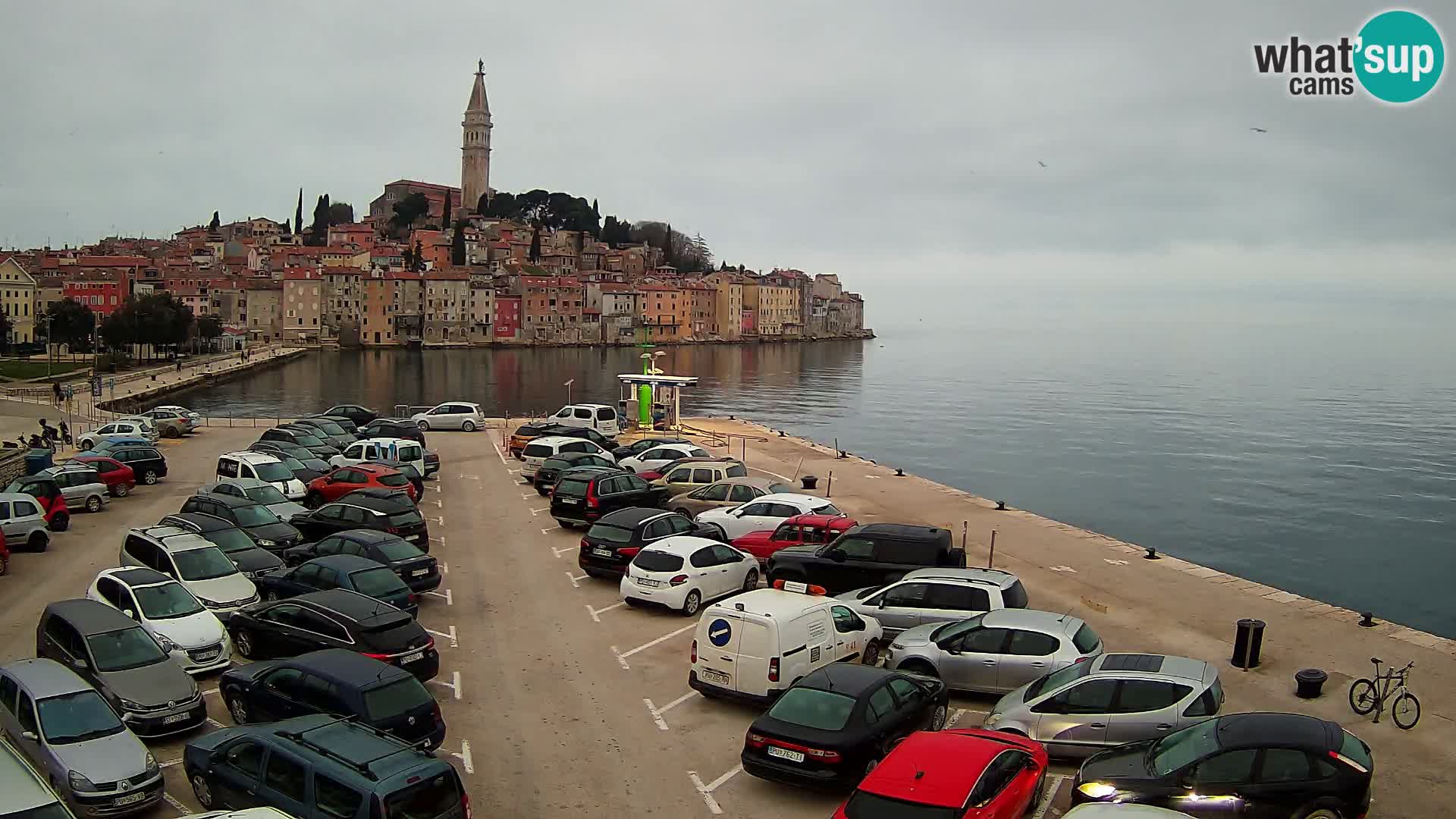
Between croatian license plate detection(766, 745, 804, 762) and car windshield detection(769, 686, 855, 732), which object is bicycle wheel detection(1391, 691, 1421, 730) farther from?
croatian license plate detection(766, 745, 804, 762)

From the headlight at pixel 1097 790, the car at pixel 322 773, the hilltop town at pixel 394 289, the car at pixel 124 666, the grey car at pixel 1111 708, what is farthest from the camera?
the hilltop town at pixel 394 289

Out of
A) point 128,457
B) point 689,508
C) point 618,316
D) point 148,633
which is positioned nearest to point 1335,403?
point 689,508

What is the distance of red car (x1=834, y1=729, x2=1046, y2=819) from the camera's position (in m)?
7.38

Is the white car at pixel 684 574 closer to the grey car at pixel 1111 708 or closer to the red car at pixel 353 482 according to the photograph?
the grey car at pixel 1111 708

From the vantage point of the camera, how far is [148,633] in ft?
36.2

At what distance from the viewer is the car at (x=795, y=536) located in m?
18.1

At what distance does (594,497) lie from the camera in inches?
813

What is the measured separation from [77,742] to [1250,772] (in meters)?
9.19

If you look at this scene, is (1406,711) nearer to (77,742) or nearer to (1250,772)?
(1250,772)

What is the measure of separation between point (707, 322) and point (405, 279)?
172ft

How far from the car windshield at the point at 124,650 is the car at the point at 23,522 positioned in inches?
362

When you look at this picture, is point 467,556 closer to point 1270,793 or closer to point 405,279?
point 1270,793

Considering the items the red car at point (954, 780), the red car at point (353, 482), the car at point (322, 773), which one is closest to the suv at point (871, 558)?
the red car at point (954, 780)

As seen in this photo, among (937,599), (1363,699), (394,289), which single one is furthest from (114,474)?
(394,289)
